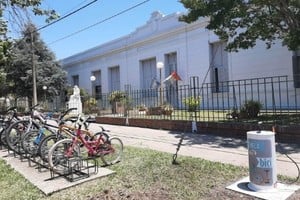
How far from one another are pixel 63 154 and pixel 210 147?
388cm

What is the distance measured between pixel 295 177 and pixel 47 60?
3319cm

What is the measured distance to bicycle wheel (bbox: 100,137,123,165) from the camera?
7.01 meters

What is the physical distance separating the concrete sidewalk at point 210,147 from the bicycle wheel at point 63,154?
8.44ft

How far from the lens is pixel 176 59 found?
23.7 m

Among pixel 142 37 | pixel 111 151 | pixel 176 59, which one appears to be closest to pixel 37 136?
pixel 111 151

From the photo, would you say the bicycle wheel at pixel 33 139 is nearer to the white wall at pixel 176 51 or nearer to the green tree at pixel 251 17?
the green tree at pixel 251 17

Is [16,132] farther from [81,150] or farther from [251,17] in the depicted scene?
[251,17]

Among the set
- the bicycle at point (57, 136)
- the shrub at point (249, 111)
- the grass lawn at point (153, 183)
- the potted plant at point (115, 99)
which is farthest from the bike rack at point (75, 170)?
the potted plant at point (115, 99)

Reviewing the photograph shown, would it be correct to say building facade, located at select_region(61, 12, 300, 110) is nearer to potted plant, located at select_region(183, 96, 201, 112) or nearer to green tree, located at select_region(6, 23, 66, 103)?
potted plant, located at select_region(183, 96, 201, 112)

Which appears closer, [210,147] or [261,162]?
[261,162]

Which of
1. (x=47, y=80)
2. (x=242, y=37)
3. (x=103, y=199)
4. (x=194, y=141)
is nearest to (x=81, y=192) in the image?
(x=103, y=199)

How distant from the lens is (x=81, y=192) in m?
5.42

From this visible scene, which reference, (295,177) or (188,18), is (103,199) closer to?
(295,177)

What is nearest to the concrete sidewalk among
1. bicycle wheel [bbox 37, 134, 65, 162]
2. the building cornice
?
bicycle wheel [bbox 37, 134, 65, 162]
